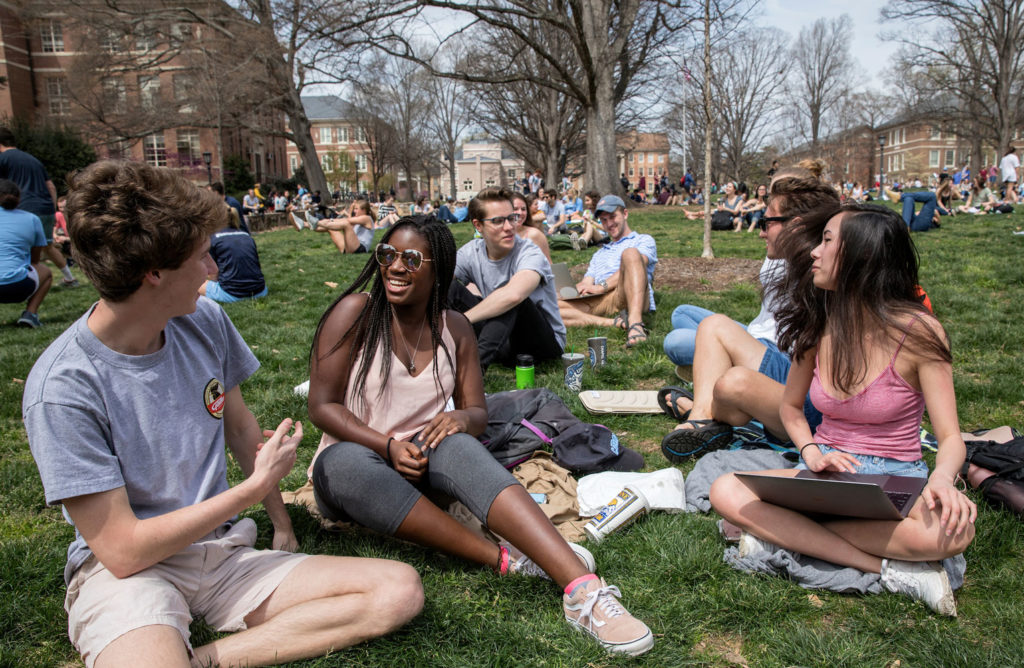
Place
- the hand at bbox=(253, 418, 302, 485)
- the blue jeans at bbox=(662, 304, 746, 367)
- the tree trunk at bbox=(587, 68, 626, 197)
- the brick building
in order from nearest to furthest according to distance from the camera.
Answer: the hand at bbox=(253, 418, 302, 485) → the blue jeans at bbox=(662, 304, 746, 367) → the tree trunk at bbox=(587, 68, 626, 197) → the brick building

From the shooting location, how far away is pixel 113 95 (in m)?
28.6

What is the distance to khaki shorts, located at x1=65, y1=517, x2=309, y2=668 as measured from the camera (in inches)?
72.2

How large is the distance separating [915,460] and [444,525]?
1.82m

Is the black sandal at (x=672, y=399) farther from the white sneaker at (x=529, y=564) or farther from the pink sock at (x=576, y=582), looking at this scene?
the pink sock at (x=576, y=582)

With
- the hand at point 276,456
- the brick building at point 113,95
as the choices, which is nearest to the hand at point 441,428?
the hand at point 276,456

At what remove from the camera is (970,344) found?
5602 millimetres

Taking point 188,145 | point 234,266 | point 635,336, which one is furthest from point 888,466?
point 188,145

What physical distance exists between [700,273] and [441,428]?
7258 mm

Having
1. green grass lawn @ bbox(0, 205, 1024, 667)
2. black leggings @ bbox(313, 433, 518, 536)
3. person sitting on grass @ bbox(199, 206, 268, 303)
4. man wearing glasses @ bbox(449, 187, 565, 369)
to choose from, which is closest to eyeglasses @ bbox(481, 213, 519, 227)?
man wearing glasses @ bbox(449, 187, 565, 369)

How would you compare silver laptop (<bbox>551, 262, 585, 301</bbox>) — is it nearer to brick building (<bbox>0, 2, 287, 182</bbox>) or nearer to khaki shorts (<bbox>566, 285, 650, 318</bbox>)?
khaki shorts (<bbox>566, 285, 650, 318</bbox>)

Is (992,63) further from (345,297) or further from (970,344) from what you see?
(345,297)

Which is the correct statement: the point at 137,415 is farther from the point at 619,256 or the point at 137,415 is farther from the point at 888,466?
the point at 619,256

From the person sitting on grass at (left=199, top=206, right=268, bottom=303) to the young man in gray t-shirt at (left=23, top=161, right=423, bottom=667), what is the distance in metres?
6.24

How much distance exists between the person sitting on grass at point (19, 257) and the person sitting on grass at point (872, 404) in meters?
7.28
